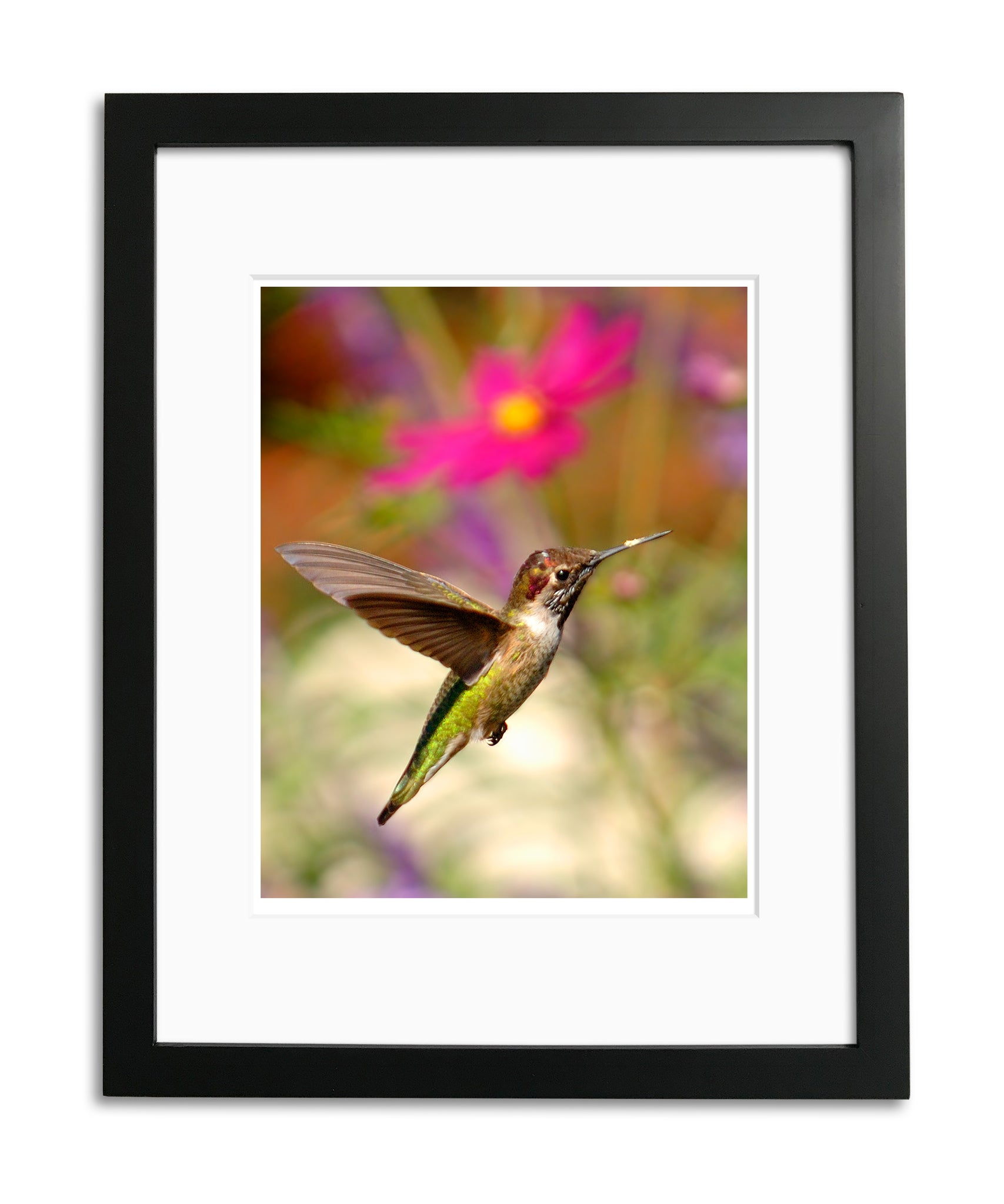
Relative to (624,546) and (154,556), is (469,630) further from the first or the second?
(154,556)

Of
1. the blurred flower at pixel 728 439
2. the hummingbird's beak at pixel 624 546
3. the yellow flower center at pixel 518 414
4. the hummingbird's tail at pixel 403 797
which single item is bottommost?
the hummingbird's tail at pixel 403 797

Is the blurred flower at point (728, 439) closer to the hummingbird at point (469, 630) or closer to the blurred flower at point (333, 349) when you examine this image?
the hummingbird at point (469, 630)

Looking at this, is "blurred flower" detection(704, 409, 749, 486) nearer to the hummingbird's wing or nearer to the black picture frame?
the black picture frame

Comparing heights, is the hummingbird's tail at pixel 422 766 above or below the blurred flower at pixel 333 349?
below

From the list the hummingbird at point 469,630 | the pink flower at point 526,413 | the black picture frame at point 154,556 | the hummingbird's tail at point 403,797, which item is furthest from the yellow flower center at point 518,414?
the hummingbird's tail at point 403,797

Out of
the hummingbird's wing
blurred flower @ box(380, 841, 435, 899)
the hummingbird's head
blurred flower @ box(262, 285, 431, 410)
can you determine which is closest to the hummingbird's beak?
the hummingbird's head

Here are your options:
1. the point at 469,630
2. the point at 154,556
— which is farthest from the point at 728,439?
the point at 154,556
